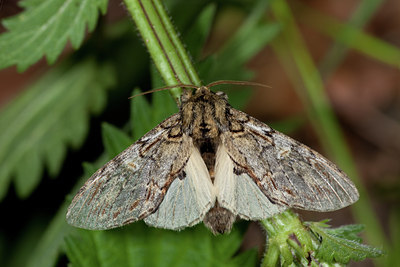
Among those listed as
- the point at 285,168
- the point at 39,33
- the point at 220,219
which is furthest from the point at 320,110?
the point at 39,33

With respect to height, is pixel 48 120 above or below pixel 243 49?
above

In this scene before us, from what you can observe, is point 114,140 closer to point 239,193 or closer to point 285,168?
point 239,193

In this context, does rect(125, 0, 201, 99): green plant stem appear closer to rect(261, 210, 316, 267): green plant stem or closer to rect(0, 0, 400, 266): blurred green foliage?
rect(0, 0, 400, 266): blurred green foliage

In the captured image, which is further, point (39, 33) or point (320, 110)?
point (320, 110)

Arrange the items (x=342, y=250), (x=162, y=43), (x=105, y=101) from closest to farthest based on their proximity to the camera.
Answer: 1. (x=342, y=250)
2. (x=162, y=43)
3. (x=105, y=101)

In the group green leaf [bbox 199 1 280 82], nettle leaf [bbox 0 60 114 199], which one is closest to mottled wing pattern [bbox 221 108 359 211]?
green leaf [bbox 199 1 280 82]

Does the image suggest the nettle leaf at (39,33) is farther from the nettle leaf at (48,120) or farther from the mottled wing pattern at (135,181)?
the nettle leaf at (48,120)

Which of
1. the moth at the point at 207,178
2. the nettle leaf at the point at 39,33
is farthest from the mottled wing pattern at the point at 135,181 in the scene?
the nettle leaf at the point at 39,33
